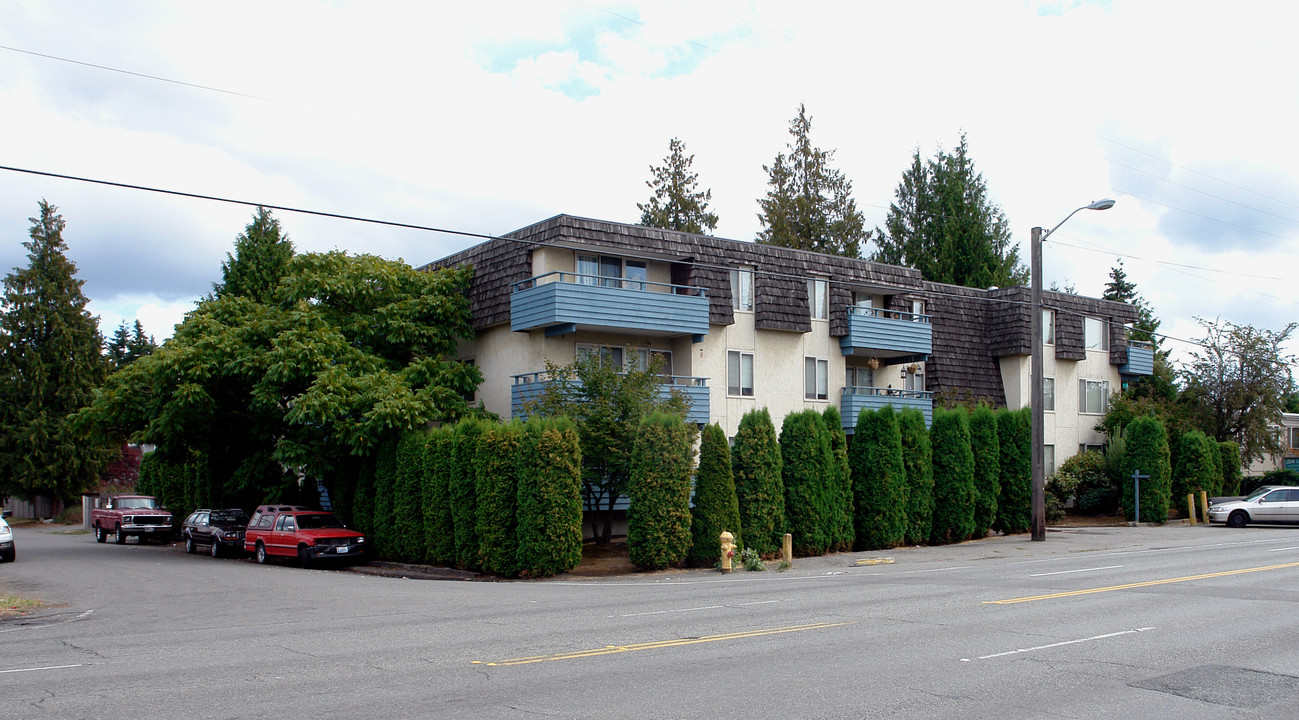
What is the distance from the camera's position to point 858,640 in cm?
1163

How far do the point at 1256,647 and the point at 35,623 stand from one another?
17105 mm

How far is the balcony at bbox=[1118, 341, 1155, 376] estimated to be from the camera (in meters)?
45.6

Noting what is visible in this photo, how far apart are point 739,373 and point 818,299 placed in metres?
4.94

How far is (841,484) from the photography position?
28766mm

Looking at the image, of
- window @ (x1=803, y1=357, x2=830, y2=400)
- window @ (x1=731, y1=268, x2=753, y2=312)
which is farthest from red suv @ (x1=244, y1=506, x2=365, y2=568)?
window @ (x1=803, y1=357, x2=830, y2=400)

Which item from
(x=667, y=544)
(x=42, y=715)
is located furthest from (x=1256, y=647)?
(x=667, y=544)

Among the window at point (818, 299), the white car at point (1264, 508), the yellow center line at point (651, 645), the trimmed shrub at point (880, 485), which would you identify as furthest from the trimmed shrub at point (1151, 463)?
the yellow center line at point (651, 645)

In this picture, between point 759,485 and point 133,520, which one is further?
point 133,520

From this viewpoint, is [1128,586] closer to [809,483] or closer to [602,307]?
[809,483]

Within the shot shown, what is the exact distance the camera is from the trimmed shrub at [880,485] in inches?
1158

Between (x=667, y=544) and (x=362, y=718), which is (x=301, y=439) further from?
(x=362, y=718)

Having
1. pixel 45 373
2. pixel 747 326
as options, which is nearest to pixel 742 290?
pixel 747 326

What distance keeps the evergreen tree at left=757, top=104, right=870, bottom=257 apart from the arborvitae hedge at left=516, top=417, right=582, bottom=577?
3478 centimetres

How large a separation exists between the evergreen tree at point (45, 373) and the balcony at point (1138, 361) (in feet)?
171
